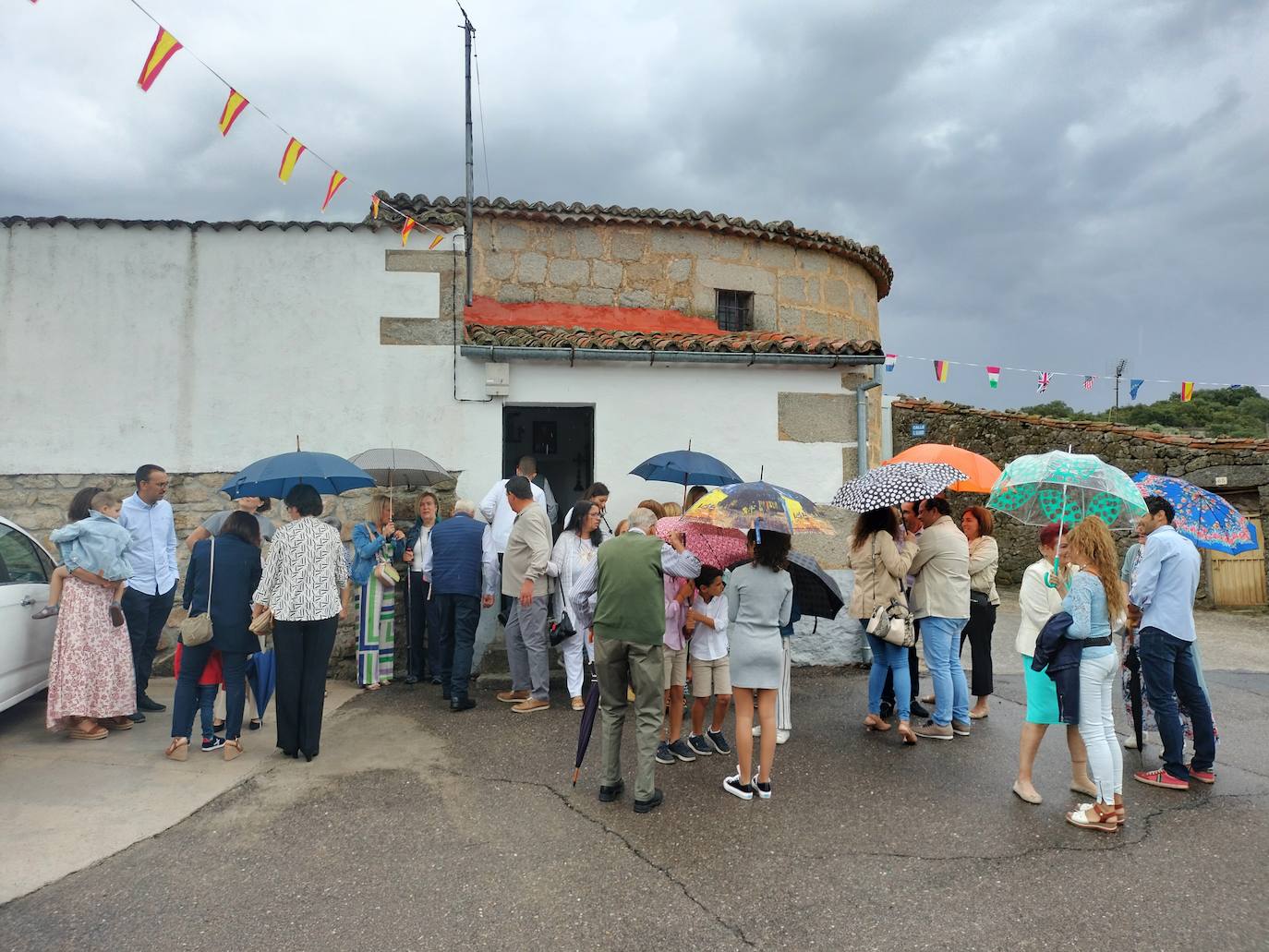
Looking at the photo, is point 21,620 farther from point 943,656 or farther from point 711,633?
point 943,656

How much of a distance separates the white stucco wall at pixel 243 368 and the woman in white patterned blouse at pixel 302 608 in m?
2.54

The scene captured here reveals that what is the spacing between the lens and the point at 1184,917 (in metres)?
3.15

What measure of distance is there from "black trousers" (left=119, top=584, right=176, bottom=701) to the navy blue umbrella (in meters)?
3.95

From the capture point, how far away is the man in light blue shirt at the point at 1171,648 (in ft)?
15.1

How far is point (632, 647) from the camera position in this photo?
13.9ft

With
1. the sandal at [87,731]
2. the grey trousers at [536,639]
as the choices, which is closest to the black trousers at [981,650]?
the grey trousers at [536,639]

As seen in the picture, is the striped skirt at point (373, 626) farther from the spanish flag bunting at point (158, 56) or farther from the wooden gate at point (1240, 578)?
the wooden gate at point (1240, 578)

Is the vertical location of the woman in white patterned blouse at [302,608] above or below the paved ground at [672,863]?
above

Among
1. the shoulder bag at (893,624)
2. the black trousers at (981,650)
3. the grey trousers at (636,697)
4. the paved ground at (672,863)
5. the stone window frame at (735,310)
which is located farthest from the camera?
the stone window frame at (735,310)

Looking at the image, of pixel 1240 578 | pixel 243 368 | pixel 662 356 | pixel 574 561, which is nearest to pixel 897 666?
pixel 574 561

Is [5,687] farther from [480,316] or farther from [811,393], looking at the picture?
[811,393]

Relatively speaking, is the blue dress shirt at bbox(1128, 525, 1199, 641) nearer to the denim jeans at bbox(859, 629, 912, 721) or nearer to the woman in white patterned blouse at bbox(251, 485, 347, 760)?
the denim jeans at bbox(859, 629, 912, 721)

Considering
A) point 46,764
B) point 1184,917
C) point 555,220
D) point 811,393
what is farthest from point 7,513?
point 1184,917

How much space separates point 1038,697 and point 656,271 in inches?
318
